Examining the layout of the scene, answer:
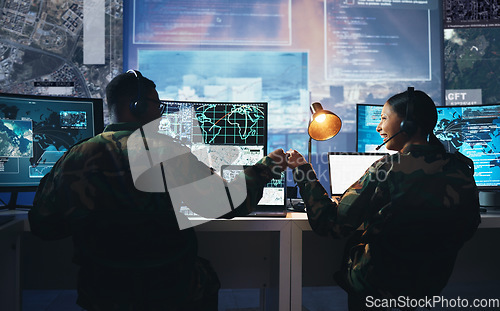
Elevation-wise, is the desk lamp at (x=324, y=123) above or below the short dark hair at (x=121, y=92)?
below

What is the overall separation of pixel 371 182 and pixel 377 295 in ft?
1.22

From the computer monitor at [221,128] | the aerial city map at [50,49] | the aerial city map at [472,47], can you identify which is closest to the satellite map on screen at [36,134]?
the computer monitor at [221,128]

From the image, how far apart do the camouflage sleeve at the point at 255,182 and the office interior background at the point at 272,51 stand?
4.79 ft

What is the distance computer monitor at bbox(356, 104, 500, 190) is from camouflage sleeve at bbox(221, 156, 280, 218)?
2.66ft

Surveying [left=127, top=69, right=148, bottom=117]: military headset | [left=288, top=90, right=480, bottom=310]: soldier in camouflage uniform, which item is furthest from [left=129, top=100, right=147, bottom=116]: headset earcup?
[left=288, top=90, right=480, bottom=310]: soldier in camouflage uniform

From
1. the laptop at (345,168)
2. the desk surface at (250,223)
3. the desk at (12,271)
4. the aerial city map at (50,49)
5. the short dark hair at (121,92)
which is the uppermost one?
the aerial city map at (50,49)

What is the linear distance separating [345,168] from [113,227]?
1145 millimetres

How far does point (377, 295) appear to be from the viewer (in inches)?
47.8

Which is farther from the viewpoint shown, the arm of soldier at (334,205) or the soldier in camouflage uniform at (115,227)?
the arm of soldier at (334,205)

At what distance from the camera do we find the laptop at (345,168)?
1.78 metres

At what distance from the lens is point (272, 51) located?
2.81m

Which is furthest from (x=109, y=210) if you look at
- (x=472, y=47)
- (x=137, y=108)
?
(x=472, y=47)

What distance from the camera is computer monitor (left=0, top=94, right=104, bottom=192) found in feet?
5.41

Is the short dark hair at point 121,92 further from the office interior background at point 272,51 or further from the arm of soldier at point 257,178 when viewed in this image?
the office interior background at point 272,51
